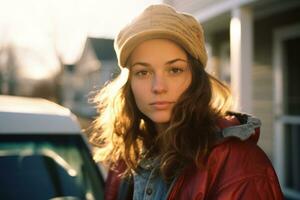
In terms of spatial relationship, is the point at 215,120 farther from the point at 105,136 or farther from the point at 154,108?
the point at 105,136

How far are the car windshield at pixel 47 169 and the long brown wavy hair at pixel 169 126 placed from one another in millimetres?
135

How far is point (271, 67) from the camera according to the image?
6891 mm

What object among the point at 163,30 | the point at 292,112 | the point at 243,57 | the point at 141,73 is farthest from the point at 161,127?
the point at 292,112

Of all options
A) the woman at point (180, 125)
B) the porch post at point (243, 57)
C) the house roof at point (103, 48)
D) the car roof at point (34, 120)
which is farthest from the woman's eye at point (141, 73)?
the house roof at point (103, 48)

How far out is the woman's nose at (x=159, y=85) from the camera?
1766mm

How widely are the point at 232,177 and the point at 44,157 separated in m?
1.07

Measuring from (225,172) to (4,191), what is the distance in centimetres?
105

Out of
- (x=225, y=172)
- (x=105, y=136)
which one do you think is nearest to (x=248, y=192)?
(x=225, y=172)

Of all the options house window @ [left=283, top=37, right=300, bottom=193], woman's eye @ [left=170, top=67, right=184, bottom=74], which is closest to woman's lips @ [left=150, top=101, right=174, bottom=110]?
woman's eye @ [left=170, top=67, right=184, bottom=74]

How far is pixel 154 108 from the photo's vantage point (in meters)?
1.82

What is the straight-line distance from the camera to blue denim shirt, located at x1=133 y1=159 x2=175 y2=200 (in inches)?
69.1

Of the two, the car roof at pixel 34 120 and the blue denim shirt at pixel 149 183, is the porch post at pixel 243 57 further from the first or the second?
the blue denim shirt at pixel 149 183

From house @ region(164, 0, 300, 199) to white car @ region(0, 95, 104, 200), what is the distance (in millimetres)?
3502

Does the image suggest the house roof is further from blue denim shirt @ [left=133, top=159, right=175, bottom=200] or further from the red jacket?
the red jacket
